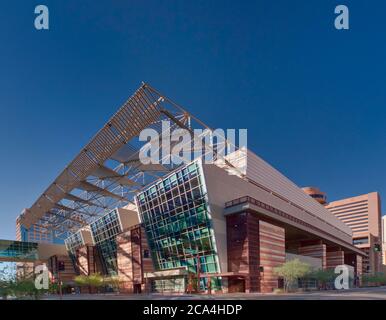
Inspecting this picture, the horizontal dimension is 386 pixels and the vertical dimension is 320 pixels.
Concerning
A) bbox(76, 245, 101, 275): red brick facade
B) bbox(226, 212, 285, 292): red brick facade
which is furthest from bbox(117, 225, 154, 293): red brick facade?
bbox(76, 245, 101, 275): red brick facade

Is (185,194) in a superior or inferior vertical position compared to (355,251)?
superior

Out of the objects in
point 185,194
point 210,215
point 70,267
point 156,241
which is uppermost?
point 185,194

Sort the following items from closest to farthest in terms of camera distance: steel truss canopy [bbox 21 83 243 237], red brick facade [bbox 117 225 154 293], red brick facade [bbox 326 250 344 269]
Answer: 1. steel truss canopy [bbox 21 83 243 237]
2. red brick facade [bbox 117 225 154 293]
3. red brick facade [bbox 326 250 344 269]

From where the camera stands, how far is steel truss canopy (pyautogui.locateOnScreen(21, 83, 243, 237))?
3447 cm

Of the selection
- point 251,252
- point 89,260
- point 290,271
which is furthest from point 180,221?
point 89,260

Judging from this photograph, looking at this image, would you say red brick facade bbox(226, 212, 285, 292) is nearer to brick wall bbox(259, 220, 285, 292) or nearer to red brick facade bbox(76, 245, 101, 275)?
brick wall bbox(259, 220, 285, 292)

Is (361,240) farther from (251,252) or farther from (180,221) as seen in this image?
(180,221)

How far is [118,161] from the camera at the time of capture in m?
42.3

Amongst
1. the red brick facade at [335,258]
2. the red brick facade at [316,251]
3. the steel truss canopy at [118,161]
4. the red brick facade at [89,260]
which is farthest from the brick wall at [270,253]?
the red brick facade at [89,260]

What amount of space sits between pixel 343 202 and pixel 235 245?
124m

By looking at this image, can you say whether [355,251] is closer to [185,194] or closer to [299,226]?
[299,226]

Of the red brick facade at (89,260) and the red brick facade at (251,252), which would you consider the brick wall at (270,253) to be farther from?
the red brick facade at (89,260)
